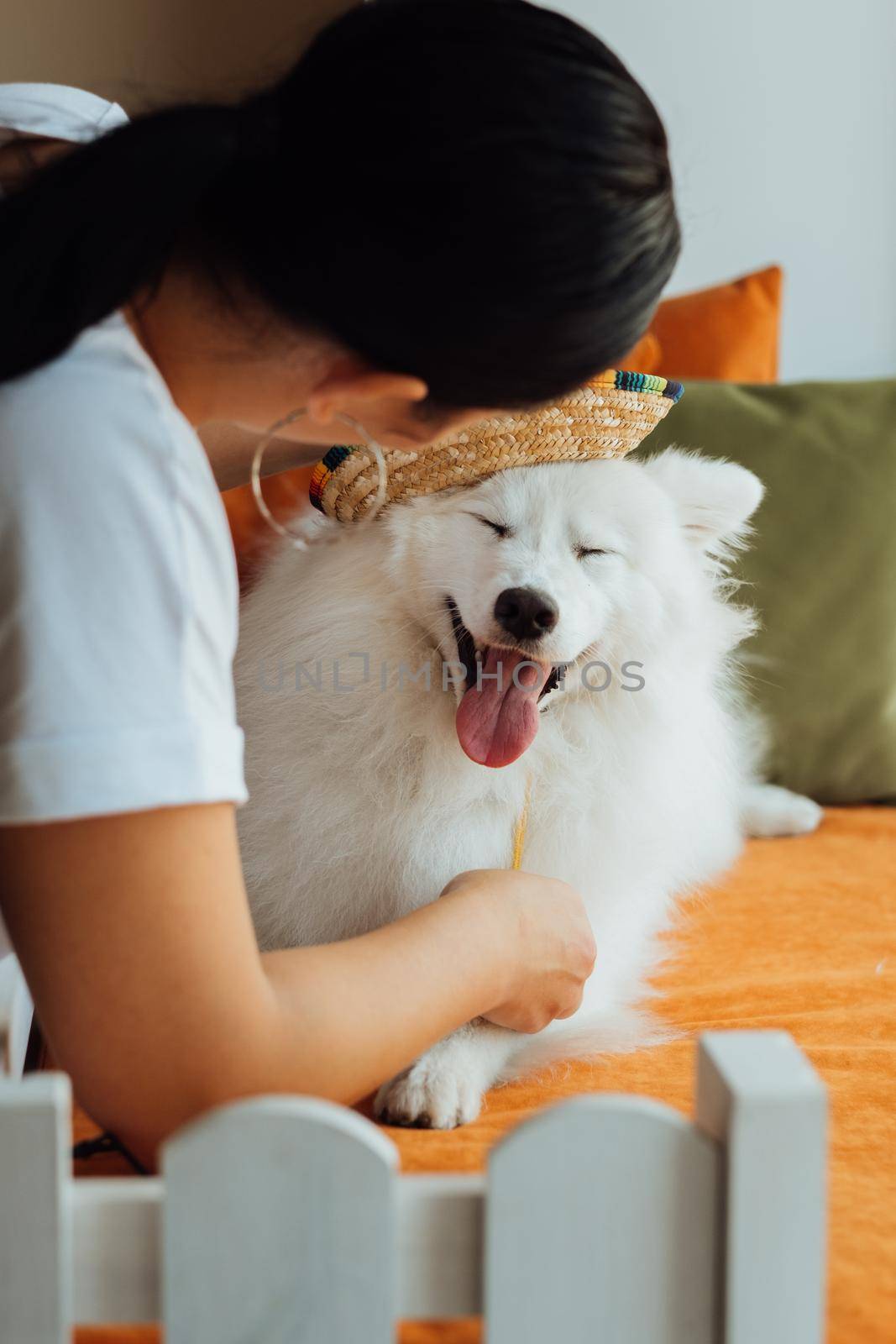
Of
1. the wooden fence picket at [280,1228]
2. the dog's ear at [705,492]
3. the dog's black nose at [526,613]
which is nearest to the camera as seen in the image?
the wooden fence picket at [280,1228]

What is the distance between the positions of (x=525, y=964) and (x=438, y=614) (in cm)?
44

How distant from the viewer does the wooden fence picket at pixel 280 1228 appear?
610 mm

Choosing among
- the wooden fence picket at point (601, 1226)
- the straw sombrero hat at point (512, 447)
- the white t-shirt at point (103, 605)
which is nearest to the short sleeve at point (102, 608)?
the white t-shirt at point (103, 605)

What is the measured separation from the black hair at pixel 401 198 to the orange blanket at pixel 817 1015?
62 cm

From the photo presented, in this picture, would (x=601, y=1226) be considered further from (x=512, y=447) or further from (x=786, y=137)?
(x=786, y=137)

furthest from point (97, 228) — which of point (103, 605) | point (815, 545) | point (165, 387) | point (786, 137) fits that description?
point (786, 137)

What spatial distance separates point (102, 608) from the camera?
73cm

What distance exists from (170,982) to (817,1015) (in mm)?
815

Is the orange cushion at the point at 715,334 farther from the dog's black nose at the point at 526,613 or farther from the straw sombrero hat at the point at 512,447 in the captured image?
the dog's black nose at the point at 526,613

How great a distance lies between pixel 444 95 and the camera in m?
0.72

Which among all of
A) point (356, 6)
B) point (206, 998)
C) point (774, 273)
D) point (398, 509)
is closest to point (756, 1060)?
point (206, 998)

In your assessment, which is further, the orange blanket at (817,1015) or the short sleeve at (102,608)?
the orange blanket at (817,1015)

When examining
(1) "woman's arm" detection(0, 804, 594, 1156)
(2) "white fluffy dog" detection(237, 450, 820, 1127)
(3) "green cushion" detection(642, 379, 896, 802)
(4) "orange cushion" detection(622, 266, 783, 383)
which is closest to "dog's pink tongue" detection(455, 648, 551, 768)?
(2) "white fluffy dog" detection(237, 450, 820, 1127)

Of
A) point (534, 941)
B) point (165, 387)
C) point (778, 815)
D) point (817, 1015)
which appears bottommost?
point (778, 815)
